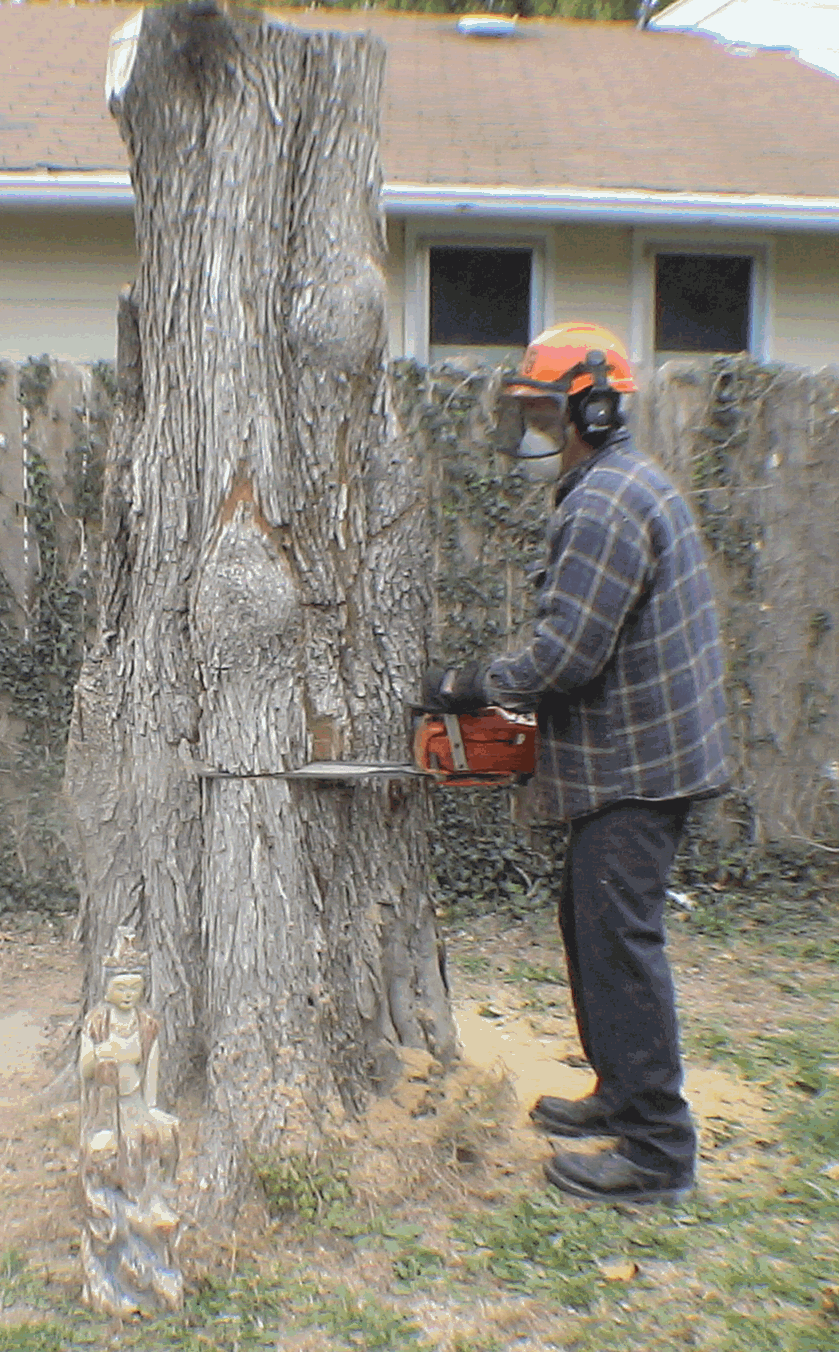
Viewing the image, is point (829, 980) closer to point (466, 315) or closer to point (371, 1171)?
point (371, 1171)

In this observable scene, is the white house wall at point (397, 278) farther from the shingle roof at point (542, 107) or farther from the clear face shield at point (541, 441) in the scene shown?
the clear face shield at point (541, 441)

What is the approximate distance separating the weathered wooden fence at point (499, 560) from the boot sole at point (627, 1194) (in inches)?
99.5

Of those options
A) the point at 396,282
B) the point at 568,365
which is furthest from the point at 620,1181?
the point at 396,282

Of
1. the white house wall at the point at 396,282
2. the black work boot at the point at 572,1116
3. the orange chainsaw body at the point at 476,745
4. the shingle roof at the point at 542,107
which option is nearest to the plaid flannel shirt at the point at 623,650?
the orange chainsaw body at the point at 476,745

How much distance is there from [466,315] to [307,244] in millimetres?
6550

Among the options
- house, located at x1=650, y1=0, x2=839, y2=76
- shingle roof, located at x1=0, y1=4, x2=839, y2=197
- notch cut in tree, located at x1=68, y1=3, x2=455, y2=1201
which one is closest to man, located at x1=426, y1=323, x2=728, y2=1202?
notch cut in tree, located at x1=68, y1=3, x2=455, y2=1201

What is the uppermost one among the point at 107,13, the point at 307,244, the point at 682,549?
the point at 107,13

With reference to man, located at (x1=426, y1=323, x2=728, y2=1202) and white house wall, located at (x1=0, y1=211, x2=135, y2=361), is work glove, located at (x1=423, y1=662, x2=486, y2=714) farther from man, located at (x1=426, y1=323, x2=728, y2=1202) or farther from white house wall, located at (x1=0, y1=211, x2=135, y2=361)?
white house wall, located at (x1=0, y1=211, x2=135, y2=361)

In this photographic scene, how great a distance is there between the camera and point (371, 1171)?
351cm

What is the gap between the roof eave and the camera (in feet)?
28.5

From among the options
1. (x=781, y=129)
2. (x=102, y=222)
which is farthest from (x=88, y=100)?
(x=781, y=129)

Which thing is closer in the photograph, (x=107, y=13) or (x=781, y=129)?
(x=781, y=129)

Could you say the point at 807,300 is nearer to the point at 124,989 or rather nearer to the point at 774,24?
the point at 774,24

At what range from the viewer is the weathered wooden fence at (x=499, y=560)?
5723 millimetres
